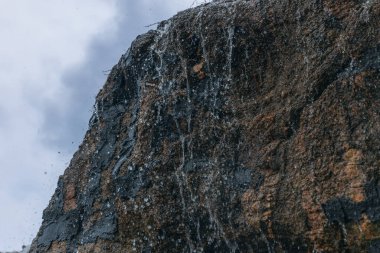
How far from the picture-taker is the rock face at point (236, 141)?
5066mm

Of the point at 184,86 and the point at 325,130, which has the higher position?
the point at 184,86

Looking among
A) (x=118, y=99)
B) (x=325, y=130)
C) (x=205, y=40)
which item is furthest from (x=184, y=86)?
(x=325, y=130)

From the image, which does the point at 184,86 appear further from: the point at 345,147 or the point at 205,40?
the point at 345,147

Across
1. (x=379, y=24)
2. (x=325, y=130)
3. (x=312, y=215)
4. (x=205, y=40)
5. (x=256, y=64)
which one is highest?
(x=205, y=40)

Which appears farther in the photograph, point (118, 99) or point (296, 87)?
point (118, 99)

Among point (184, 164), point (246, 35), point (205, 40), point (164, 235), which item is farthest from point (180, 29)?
point (164, 235)

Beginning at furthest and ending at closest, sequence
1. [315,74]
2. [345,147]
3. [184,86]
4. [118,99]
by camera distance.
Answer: [118,99] → [184,86] → [315,74] → [345,147]

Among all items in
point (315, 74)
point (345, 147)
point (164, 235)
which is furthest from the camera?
point (164, 235)

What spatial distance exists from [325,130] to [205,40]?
2021 millimetres

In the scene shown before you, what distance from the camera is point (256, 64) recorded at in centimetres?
631

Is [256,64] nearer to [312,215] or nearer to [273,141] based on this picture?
[273,141]

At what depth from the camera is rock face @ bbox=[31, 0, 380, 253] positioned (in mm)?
5066

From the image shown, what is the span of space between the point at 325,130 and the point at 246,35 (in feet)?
5.35

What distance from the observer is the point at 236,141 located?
19.9 ft
